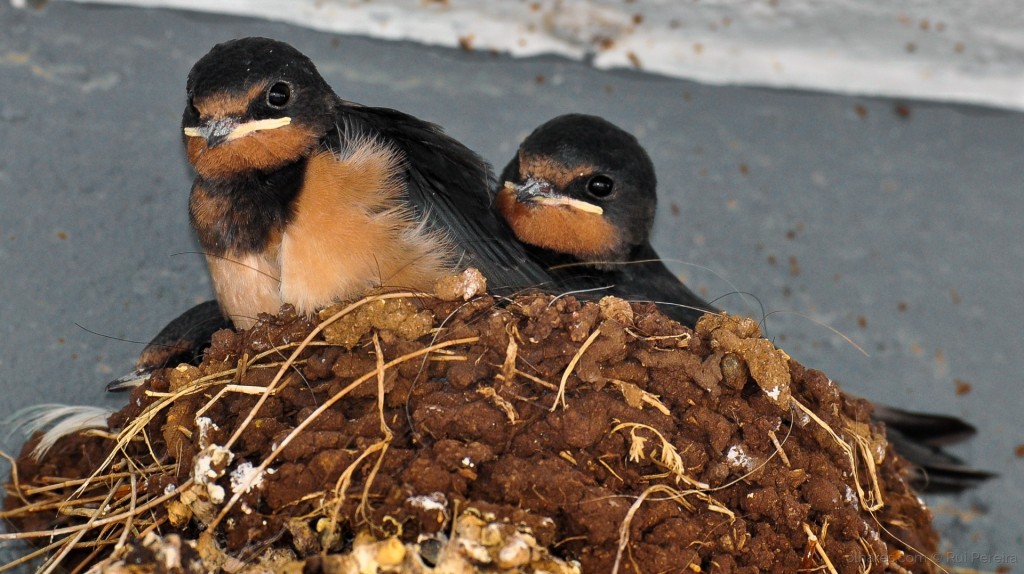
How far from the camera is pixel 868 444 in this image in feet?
7.55

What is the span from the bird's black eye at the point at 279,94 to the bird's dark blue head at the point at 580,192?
0.63 m

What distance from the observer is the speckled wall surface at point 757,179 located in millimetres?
2898

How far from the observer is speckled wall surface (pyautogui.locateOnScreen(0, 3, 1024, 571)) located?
2898 millimetres

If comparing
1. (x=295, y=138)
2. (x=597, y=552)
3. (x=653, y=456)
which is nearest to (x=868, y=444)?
(x=653, y=456)

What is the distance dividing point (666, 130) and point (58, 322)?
1.80 metres

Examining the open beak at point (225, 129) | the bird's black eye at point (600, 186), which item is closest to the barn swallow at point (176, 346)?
the open beak at point (225, 129)

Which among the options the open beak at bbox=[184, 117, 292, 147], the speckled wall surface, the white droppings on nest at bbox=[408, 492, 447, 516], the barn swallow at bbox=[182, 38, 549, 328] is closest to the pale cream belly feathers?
the barn swallow at bbox=[182, 38, 549, 328]

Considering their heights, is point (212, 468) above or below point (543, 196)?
below

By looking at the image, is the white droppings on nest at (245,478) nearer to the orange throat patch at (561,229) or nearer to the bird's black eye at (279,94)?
the bird's black eye at (279,94)

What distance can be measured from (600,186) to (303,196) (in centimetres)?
84

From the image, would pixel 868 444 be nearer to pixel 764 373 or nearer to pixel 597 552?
pixel 764 373

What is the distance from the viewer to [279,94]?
224 cm

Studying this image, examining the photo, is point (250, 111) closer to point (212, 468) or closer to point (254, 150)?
point (254, 150)

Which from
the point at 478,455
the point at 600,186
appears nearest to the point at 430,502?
the point at 478,455
